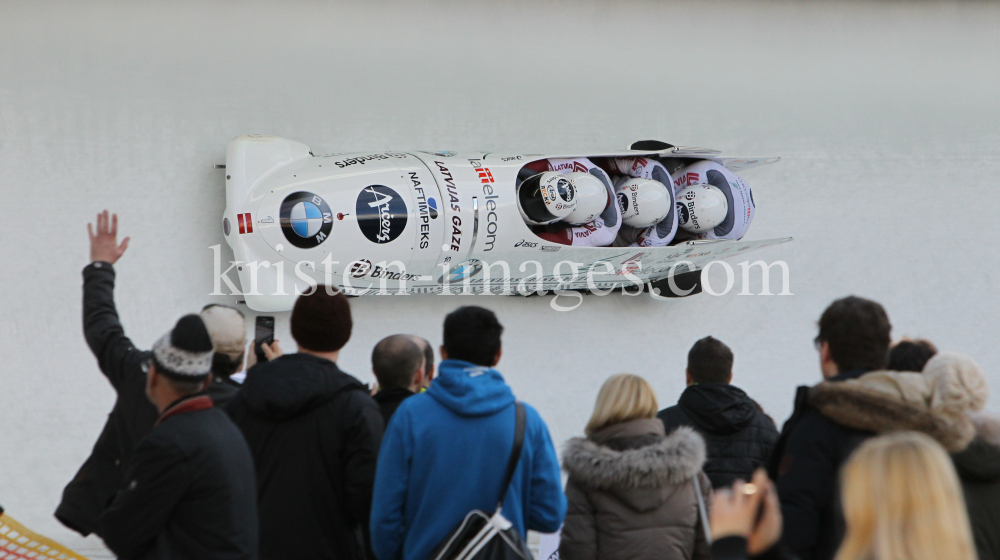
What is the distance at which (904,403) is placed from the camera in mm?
1728

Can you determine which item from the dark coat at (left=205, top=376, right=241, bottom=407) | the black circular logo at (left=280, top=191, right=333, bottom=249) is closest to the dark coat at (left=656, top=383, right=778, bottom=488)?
the dark coat at (left=205, top=376, right=241, bottom=407)

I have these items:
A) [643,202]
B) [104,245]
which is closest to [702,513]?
[104,245]

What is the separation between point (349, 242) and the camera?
3.66 m

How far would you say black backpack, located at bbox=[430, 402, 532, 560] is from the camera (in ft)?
6.14

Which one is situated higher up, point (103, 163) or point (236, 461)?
point (103, 163)

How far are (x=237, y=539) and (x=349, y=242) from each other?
2102 millimetres

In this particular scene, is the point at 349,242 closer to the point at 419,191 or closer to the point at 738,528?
the point at 419,191

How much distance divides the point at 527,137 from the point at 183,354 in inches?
138

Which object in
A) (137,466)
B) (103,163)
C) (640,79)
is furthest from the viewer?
(640,79)

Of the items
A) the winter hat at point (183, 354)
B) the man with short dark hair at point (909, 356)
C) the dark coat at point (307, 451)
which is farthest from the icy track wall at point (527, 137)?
the winter hat at point (183, 354)

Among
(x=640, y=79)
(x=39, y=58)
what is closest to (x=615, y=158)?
(x=640, y=79)

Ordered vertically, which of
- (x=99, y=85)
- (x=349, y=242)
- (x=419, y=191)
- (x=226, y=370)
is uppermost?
(x=99, y=85)

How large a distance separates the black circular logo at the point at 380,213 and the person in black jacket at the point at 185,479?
196 centimetres

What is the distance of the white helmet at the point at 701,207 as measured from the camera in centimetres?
471
